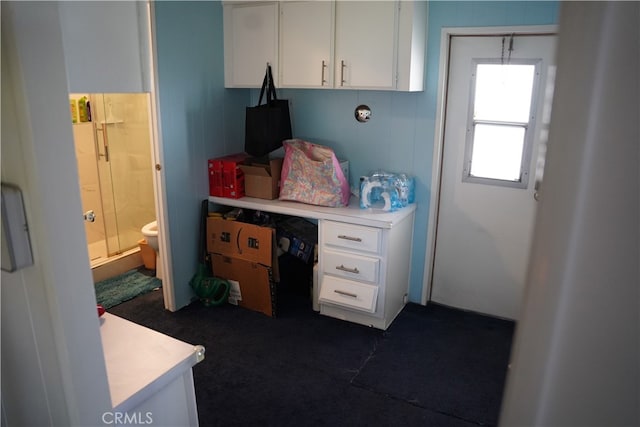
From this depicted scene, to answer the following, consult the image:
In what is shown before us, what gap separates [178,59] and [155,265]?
1857 mm

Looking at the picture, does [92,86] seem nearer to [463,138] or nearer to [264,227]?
[264,227]

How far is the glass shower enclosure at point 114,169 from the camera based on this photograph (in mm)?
4086

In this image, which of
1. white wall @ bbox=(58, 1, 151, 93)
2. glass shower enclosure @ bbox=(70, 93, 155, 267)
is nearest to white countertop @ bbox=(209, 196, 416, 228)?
glass shower enclosure @ bbox=(70, 93, 155, 267)

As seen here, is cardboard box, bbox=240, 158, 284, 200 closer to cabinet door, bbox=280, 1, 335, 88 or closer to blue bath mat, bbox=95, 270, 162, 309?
cabinet door, bbox=280, 1, 335, 88

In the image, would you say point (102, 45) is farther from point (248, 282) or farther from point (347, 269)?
point (248, 282)

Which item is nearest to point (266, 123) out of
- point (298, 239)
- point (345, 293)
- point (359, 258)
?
point (298, 239)

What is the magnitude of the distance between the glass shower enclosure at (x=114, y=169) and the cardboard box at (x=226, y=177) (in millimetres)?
808

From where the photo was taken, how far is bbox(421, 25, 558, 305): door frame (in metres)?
2.85

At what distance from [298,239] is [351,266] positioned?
559 millimetres

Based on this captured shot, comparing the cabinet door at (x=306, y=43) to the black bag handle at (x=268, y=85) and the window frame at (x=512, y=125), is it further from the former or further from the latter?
the window frame at (x=512, y=125)

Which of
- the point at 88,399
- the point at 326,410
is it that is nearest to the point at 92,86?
the point at 88,399

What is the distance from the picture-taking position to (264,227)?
3289 mm

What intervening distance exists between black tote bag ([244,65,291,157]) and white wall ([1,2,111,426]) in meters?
2.41

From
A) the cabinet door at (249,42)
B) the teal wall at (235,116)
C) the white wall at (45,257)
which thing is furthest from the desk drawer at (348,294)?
the white wall at (45,257)
